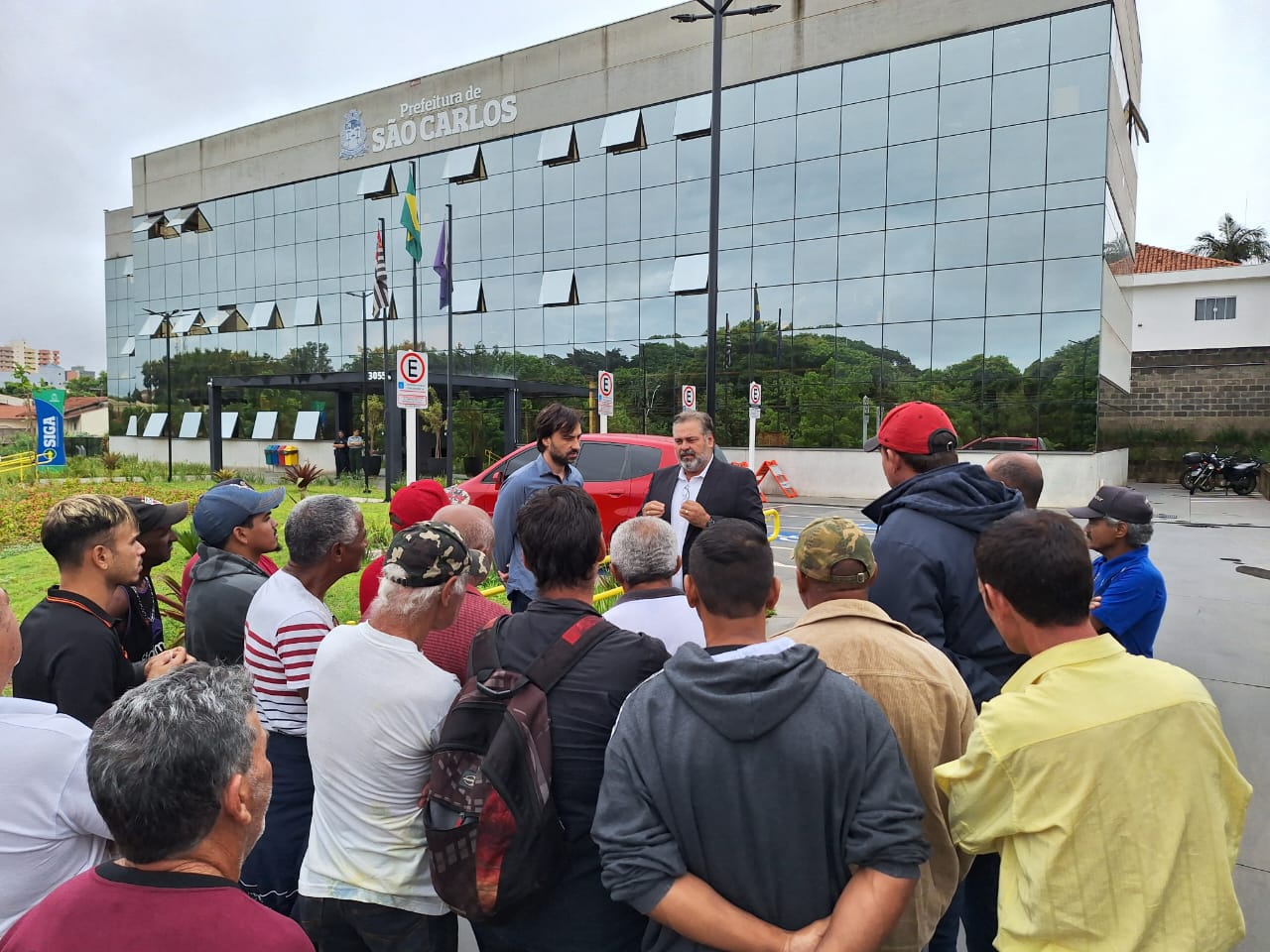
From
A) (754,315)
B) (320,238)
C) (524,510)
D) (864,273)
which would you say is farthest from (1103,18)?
(320,238)

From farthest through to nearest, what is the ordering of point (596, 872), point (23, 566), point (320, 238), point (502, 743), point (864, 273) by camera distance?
point (320, 238) → point (864, 273) → point (23, 566) → point (596, 872) → point (502, 743)

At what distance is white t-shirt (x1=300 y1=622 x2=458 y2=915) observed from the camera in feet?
6.67

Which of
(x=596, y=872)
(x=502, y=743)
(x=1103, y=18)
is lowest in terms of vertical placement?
(x=596, y=872)

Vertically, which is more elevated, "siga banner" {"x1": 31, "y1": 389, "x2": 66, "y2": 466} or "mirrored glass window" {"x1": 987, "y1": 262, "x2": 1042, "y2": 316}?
"mirrored glass window" {"x1": 987, "y1": 262, "x2": 1042, "y2": 316}

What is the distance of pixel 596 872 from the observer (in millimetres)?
1970

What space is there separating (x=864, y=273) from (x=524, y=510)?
959 inches

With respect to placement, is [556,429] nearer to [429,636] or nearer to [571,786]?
[429,636]

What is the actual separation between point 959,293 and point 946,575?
23.1m

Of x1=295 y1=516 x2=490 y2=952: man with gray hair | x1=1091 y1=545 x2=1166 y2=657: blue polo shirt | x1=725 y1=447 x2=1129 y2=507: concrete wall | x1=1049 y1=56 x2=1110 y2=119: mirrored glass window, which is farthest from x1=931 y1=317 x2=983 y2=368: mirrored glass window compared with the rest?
x1=295 y1=516 x2=490 y2=952: man with gray hair

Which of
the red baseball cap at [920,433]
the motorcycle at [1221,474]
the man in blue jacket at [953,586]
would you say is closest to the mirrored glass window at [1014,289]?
the motorcycle at [1221,474]

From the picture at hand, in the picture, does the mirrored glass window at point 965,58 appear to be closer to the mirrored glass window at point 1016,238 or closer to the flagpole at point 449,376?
the mirrored glass window at point 1016,238

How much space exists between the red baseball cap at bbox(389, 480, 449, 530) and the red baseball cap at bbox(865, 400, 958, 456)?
212 centimetres

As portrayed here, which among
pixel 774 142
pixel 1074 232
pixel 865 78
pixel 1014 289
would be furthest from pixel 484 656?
pixel 774 142

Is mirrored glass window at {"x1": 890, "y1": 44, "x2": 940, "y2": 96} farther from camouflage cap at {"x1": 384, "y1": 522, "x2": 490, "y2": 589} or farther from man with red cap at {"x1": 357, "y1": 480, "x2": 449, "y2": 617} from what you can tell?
camouflage cap at {"x1": 384, "y1": 522, "x2": 490, "y2": 589}
